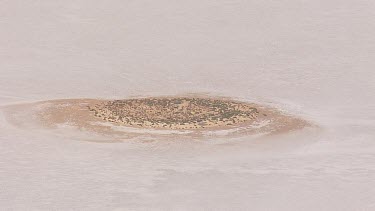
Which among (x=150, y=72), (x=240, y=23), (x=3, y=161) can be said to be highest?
(x=240, y=23)

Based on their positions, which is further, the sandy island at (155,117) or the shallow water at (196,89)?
the sandy island at (155,117)

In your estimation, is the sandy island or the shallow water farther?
the sandy island

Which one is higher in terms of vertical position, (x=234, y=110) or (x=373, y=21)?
(x=373, y=21)

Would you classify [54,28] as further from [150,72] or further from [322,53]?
[322,53]

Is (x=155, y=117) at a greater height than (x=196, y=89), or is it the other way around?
(x=196, y=89)

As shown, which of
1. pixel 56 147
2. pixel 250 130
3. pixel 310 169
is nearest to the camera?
pixel 310 169

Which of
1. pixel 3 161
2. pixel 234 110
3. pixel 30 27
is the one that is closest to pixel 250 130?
pixel 234 110

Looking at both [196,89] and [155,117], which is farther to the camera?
[196,89]

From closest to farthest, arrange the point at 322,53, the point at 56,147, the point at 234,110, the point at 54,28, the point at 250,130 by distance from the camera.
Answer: the point at 56,147
the point at 250,130
the point at 234,110
the point at 322,53
the point at 54,28
